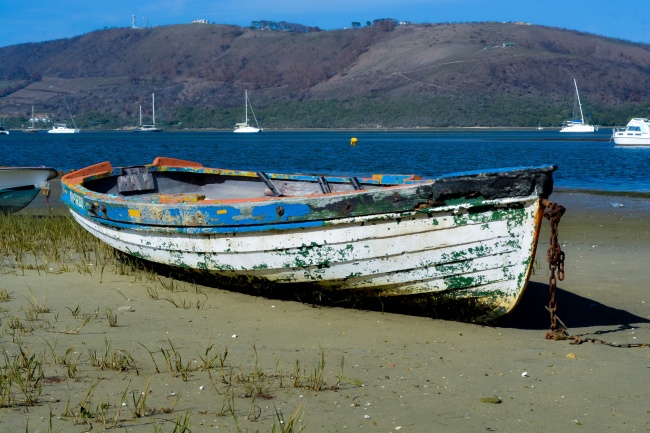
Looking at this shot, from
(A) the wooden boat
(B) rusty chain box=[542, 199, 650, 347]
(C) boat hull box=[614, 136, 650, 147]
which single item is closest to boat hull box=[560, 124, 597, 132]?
(C) boat hull box=[614, 136, 650, 147]

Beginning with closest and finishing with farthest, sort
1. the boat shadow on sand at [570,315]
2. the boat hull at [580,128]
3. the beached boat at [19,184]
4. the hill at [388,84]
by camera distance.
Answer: the boat shadow on sand at [570,315]
the beached boat at [19,184]
the boat hull at [580,128]
the hill at [388,84]

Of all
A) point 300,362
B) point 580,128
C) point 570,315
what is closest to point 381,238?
point 300,362

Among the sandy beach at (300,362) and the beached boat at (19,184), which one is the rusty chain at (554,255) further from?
the beached boat at (19,184)

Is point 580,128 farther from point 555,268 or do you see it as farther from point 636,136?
point 555,268

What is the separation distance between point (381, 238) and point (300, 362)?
1.17 m

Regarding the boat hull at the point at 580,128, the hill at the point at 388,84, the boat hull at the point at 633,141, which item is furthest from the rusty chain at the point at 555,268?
the hill at the point at 388,84

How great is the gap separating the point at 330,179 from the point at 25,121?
165 m

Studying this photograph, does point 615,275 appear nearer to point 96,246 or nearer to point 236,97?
point 96,246

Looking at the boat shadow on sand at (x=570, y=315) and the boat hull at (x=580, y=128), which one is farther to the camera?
the boat hull at (x=580, y=128)

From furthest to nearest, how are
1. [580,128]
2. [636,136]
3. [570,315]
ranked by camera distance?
1. [580,128]
2. [636,136]
3. [570,315]

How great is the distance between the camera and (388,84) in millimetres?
147000

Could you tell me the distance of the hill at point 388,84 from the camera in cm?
13425

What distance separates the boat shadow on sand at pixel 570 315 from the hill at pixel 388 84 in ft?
395

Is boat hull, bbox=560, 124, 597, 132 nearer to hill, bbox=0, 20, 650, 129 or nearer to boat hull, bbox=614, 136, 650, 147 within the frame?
hill, bbox=0, 20, 650, 129
